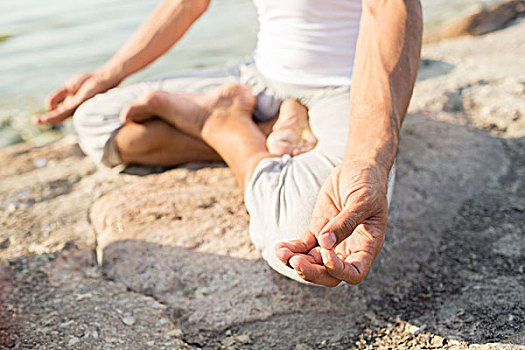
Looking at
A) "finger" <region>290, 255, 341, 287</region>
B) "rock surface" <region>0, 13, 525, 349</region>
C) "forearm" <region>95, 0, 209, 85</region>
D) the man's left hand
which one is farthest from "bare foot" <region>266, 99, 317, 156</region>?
"finger" <region>290, 255, 341, 287</region>

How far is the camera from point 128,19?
18.6ft

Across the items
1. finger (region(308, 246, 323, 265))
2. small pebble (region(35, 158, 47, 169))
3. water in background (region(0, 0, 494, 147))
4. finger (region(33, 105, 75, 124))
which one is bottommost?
water in background (region(0, 0, 494, 147))

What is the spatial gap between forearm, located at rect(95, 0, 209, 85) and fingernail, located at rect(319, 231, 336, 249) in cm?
153

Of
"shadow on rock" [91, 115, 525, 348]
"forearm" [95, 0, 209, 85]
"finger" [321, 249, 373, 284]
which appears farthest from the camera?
"forearm" [95, 0, 209, 85]

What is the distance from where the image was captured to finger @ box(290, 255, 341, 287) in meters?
1.09

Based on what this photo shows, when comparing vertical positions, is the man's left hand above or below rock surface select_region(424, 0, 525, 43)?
above

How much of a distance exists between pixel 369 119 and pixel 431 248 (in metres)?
0.56

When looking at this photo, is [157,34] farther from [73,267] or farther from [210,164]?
[73,267]

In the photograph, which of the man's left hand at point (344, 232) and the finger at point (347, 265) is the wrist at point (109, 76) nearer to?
the man's left hand at point (344, 232)

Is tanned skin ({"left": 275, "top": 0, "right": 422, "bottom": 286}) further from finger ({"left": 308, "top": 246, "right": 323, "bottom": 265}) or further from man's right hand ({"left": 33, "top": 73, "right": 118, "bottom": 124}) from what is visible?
man's right hand ({"left": 33, "top": 73, "right": 118, "bottom": 124})

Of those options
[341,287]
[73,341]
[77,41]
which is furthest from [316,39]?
[77,41]

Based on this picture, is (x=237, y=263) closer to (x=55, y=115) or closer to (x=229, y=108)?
(x=229, y=108)

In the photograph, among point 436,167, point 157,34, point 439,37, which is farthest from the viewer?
point 439,37

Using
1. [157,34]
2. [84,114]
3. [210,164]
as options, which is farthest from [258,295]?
[157,34]
